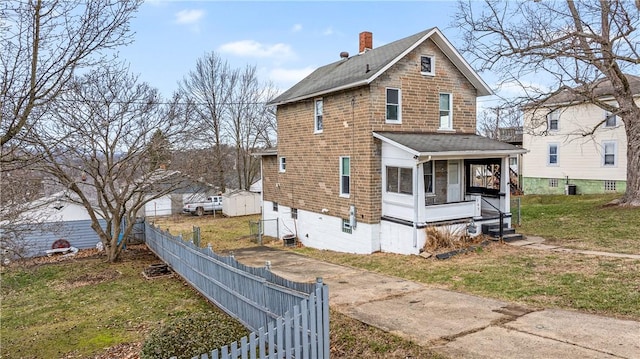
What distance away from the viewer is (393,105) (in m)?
15.9

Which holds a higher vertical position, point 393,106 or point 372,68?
point 372,68

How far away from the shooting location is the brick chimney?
20.9 m

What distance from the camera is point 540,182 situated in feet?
103

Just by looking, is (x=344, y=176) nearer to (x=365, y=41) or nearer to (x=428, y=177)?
(x=428, y=177)

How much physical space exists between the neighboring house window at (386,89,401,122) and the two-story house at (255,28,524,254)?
38 millimetres

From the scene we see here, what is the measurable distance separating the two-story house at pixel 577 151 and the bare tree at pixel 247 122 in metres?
24.0

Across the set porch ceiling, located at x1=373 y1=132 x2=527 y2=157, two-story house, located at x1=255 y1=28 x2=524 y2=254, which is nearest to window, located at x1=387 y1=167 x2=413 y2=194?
two-story house, located at x1=255 y1=28 x2=524 y2=254

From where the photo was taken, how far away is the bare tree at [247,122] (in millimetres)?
41594

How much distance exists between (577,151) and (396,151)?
20.7 meters

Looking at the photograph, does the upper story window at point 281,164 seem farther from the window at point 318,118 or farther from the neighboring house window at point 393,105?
the neighboring house window at point 393,105

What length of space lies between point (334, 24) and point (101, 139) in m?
10.9

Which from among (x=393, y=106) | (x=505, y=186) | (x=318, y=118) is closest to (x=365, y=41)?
(x=318, y=118)

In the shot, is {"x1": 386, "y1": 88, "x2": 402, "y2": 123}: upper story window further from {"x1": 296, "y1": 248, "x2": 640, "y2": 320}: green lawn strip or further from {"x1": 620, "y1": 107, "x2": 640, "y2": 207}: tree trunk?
{"x1": 620, "y1": 107, "x2": 640, "y2": 207}: tree trunk

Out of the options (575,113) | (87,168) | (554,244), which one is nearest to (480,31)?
(554,244)
